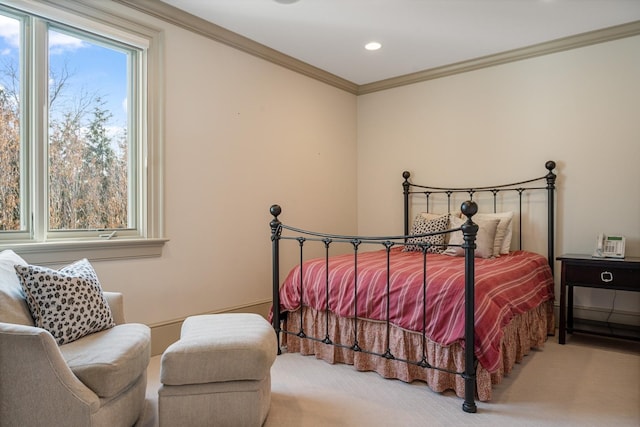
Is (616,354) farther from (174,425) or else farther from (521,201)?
(174,425)

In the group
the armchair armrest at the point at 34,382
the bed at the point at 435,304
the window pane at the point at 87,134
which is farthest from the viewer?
the window pane at the point at 87,134

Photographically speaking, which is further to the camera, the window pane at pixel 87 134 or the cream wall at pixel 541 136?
the cream wall at pixel 541 136

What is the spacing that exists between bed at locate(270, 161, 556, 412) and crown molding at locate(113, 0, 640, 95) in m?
1.13

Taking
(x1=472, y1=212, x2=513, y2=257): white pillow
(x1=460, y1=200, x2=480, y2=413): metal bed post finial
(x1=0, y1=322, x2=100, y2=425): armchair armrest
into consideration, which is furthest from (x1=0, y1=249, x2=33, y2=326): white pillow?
(x1=472, y1=212, x2=513, y2=257): white pillow

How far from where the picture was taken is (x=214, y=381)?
1.87 meters

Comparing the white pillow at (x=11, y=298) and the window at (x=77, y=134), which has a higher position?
the window at (x=77, y=134)

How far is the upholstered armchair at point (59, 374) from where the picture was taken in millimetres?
1525

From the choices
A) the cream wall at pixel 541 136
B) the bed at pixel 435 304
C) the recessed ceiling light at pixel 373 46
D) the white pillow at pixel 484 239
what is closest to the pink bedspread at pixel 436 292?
the bed at pixel 435 304

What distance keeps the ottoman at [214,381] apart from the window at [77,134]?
1222 millimetres

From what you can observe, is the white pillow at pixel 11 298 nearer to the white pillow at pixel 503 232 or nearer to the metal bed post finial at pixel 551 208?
the white pillow at pixel 503 232

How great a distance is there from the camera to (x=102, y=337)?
76.0 inches

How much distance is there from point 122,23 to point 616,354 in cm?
413

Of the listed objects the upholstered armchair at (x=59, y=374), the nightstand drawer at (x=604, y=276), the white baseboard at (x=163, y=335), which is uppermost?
the nightstand drawer at (x=604, y=276)

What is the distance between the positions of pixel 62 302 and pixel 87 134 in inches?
52.3
